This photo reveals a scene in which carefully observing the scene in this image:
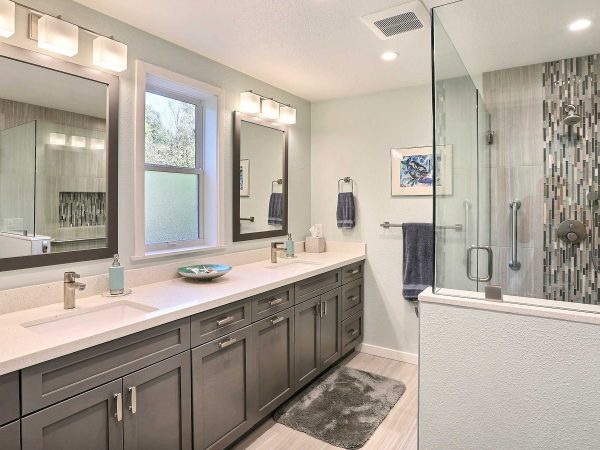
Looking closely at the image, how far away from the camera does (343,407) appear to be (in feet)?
8.23

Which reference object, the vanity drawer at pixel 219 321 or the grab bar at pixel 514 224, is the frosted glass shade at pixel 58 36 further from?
the grab bar at pixel 514 224

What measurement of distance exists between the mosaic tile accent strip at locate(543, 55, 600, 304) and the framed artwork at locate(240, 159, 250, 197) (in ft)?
6.47

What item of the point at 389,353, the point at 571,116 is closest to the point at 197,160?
the point at 571,116

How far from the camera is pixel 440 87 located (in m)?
1.81

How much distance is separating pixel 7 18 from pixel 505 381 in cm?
252

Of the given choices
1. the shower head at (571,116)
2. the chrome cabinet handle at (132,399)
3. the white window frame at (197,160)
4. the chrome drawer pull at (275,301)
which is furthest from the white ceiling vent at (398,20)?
the chrome cabinet handle at (132,399)

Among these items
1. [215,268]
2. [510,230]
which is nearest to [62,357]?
[215,268]

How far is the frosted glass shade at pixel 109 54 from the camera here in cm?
189

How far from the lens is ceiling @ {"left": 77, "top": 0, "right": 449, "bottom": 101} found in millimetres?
1942

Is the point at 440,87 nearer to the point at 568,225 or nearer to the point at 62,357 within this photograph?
the point at 568,225

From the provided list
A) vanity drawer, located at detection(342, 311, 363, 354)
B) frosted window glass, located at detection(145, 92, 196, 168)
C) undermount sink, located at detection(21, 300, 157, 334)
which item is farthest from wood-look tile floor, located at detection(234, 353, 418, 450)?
frosted window glass, located at detection(145, 92, 196, 168)

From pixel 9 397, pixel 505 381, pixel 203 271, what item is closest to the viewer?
pixel 9 397

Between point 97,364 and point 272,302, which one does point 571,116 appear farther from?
point 97,364

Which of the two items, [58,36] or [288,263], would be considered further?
[288,263]
